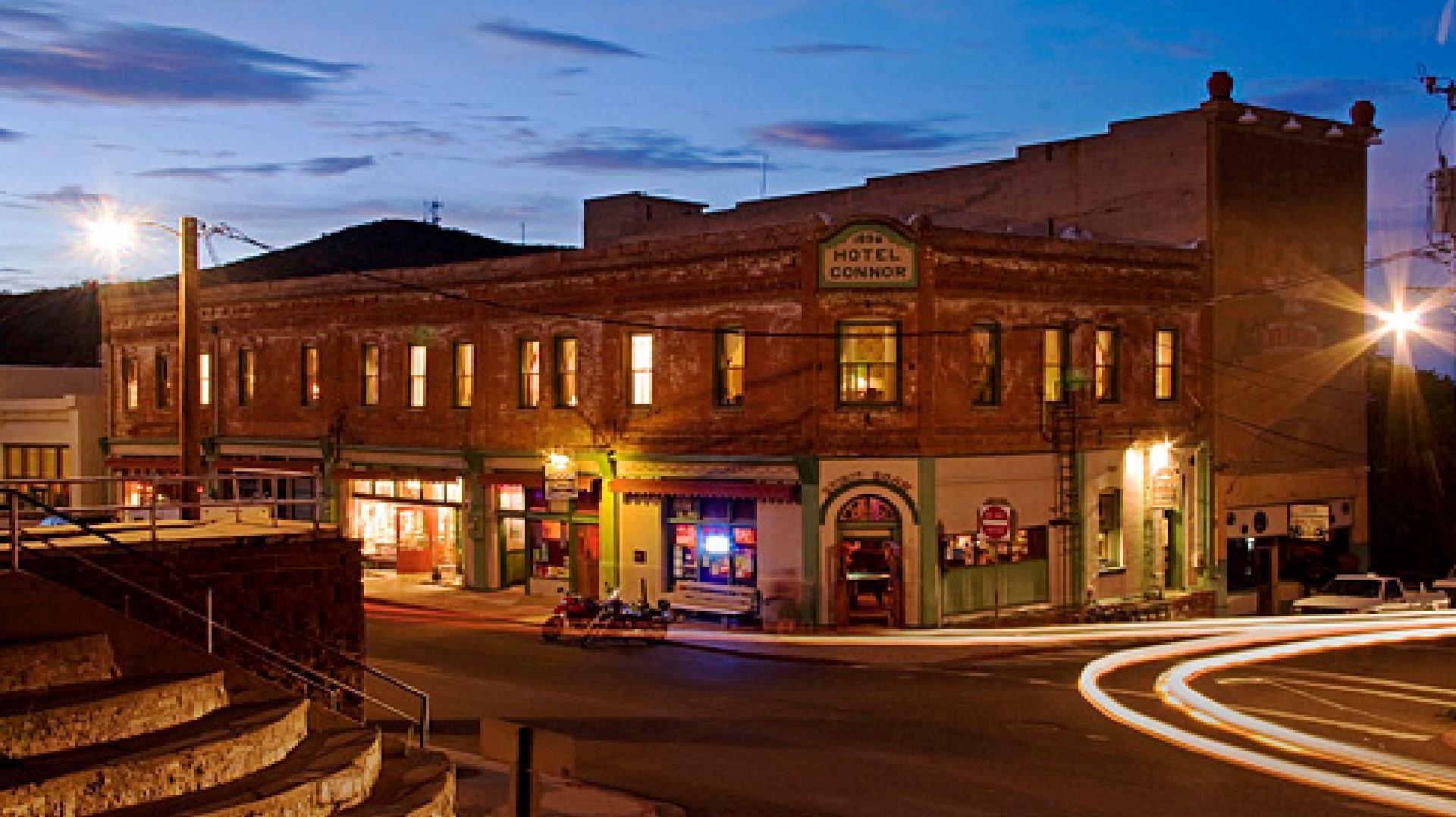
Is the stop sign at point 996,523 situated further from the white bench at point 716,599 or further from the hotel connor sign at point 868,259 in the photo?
the white bench at point 716,599

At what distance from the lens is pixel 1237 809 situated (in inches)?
558

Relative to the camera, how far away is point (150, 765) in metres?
10.1

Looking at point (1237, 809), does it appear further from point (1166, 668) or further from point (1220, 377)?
point (1220, 377)

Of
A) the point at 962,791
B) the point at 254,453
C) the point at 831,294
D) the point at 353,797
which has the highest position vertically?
the point at 831,294

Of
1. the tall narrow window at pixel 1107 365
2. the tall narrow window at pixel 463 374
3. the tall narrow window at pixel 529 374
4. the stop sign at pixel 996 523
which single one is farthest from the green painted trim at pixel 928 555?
the tall narrow window at pixel 463 374

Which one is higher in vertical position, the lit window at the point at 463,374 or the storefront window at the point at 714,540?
the lit window at the point at 463,374

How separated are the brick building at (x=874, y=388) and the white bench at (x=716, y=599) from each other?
26 cm

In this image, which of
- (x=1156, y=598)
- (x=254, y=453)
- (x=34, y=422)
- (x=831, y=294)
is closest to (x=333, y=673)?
(x=831, y=294)

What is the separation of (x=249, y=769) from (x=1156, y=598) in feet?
90.3

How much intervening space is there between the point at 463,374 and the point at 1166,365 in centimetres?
1858

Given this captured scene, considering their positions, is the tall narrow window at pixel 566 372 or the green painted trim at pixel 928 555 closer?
the green painted trim at pixel 928 555

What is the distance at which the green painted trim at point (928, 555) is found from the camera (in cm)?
3045

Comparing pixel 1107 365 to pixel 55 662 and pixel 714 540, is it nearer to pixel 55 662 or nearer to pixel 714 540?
pixel 714 540

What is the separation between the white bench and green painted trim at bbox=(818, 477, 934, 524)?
2522 mm
